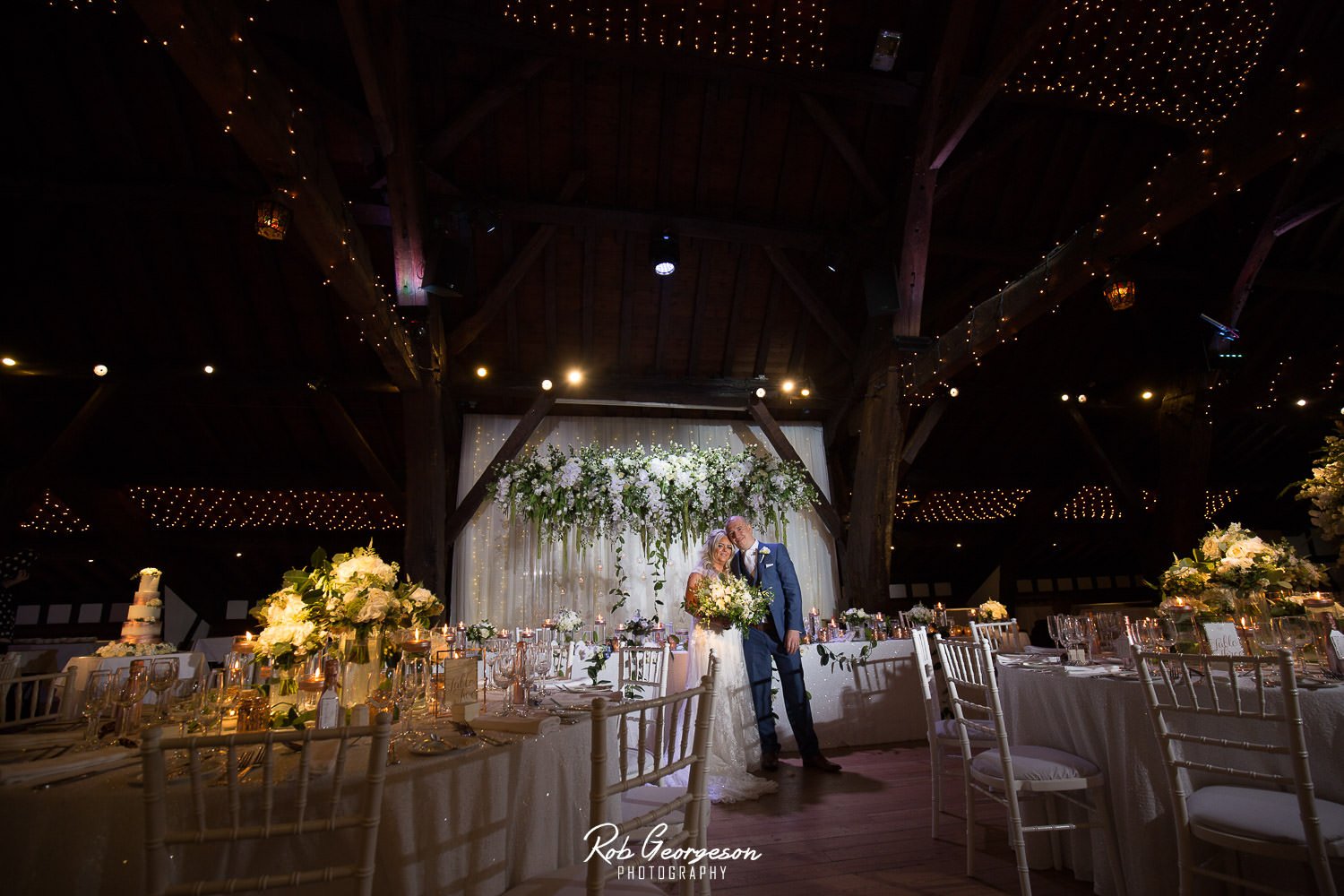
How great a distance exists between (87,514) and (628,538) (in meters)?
6.76

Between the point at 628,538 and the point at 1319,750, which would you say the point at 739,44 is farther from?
the point at 1319,750

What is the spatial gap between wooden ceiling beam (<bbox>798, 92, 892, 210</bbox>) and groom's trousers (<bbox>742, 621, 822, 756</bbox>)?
4538 mm

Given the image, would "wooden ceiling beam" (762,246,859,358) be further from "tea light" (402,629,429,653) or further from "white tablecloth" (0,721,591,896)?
"white tablecloth" (0,721,591,896)

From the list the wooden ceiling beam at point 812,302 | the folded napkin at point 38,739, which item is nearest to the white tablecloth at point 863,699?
the wooden ceiling beam at point 812,302

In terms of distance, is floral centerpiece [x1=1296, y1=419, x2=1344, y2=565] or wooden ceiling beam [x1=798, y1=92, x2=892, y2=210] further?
wooden ceiling beam [x1=798, y1=92, x2=892, y2=210]

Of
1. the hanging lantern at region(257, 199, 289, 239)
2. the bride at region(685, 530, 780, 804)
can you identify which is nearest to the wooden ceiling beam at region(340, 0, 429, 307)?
the hanging lantern at region(257, 199, 289, 239)

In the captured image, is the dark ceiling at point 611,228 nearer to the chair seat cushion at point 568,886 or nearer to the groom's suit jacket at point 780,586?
the groom's suit jacket at point 780,586

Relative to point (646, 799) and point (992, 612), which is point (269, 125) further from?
point (992, 612)

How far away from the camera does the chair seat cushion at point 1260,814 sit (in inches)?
83.9

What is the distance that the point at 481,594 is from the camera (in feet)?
24.0

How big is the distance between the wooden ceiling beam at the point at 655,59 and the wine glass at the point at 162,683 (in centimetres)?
525

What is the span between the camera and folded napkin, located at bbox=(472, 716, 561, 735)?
217 centimetres

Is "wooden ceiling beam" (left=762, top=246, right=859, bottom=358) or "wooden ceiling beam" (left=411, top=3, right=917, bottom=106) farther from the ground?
"wooden ceiling beam" (left=411, top=3, right=917, bottom=106)

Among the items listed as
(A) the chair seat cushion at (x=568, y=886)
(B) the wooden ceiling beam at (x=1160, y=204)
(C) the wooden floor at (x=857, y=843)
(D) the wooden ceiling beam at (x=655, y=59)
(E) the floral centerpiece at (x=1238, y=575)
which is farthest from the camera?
(D) the wooden ceiling beam at (x=655, y=59)
